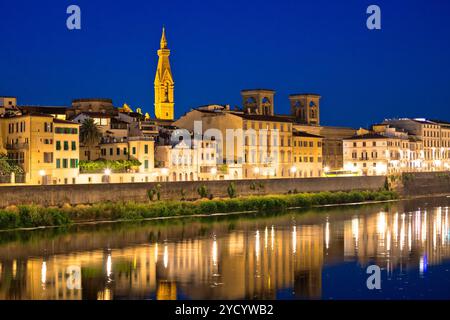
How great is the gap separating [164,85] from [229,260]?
72196 millimetres

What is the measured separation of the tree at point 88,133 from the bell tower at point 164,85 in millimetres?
43676

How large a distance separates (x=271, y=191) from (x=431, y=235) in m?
19.5

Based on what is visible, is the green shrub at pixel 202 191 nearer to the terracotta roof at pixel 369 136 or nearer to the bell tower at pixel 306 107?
the terracotta roof at pixel 369 136

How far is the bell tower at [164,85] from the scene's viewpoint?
103m

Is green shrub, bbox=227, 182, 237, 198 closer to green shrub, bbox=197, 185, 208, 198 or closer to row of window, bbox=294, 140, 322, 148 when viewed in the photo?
green shrub, bbox=197, 185, 208, 198

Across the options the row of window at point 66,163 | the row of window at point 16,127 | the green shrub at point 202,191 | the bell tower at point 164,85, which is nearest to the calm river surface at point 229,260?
the green shrub at point 202,191

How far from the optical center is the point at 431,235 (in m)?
41.1

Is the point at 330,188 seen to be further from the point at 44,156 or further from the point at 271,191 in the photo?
the point at 44,156

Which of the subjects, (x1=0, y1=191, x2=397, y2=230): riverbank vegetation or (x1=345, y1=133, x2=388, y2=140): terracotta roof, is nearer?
(x1=0, y1=191, x2=397, y2=230): riverbank vegetation

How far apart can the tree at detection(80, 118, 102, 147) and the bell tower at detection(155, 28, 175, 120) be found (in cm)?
4368

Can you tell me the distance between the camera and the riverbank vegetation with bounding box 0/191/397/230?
41156 millimetres

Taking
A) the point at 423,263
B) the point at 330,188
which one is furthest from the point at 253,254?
the point at 330,188

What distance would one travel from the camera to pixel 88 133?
2309 inches

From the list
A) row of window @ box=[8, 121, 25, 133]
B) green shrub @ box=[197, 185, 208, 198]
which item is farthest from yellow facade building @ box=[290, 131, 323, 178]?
row of window @ box=[8, 121, 25, 133]
